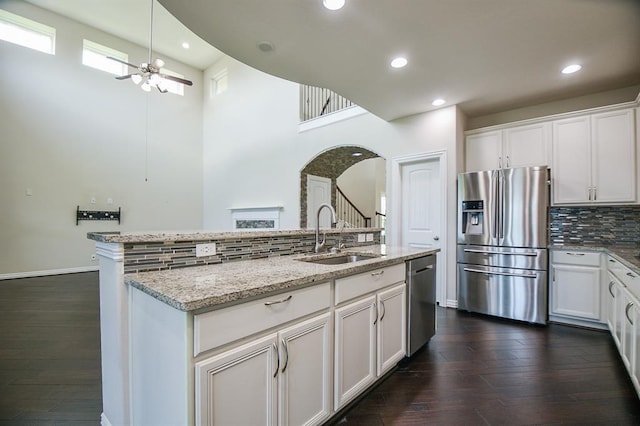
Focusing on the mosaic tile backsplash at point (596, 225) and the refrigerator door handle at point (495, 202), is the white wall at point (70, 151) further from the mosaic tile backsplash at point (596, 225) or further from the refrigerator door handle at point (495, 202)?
the mosaic tile backsplash at point (596, 225)

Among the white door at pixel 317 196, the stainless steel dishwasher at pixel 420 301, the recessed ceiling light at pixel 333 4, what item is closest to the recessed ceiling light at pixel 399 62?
the recessed ceiling light at pixel 333 4

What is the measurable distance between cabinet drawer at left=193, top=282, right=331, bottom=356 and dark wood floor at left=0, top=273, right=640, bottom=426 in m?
0.84

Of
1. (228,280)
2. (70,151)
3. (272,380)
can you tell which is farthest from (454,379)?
(70,151)

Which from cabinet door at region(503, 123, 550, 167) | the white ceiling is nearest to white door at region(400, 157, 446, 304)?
cabinet door at region(503, 123, 550, 167)

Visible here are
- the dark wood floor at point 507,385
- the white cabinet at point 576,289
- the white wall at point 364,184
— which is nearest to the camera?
the dark wood floor at point 507,385

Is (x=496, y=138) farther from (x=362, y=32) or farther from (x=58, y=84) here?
(x=58, y=84)

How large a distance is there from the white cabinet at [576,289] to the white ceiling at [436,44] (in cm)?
197

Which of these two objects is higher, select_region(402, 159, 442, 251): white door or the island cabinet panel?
select_region(402, 159, 442, 251): white door

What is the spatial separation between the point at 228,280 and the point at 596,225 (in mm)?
4289

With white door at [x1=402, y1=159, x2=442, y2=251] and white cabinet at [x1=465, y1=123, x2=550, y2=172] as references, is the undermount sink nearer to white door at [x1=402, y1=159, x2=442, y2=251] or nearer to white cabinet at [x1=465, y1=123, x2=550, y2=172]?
white door at [x1=402, y1=159, x2=442, y2=251]

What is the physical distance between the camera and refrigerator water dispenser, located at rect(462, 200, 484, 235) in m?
3.60

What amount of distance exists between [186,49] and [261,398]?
8.38 m

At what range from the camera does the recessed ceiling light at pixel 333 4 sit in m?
2.00

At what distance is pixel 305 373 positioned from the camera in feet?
4.61
